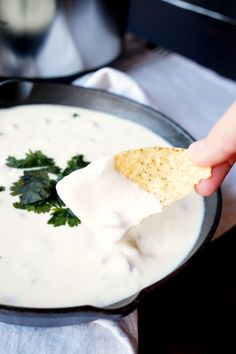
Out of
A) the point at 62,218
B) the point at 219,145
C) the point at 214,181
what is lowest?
the point at 62,218

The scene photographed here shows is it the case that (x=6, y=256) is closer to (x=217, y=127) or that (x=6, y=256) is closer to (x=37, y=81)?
(x=217, y=127)

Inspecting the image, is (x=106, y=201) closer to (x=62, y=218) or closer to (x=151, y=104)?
(x=62, y=218)

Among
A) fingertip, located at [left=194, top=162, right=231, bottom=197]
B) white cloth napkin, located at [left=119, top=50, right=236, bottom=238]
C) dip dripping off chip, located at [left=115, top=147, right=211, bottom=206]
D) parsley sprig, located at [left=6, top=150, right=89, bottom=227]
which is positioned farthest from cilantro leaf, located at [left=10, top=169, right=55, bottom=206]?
white cloth napkin, located at [left=119, top=50, right=236, bottom=238]

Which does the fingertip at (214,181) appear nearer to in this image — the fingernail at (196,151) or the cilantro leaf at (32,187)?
the fingernail at (196,151)

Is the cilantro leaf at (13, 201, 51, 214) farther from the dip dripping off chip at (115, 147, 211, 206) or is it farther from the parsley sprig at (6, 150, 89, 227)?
the dip dripping off chip at (115, 147, 211, 206)

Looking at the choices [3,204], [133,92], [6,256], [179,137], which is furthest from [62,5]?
[6,256]

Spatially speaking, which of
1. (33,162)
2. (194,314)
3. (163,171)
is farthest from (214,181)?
(33,162)
